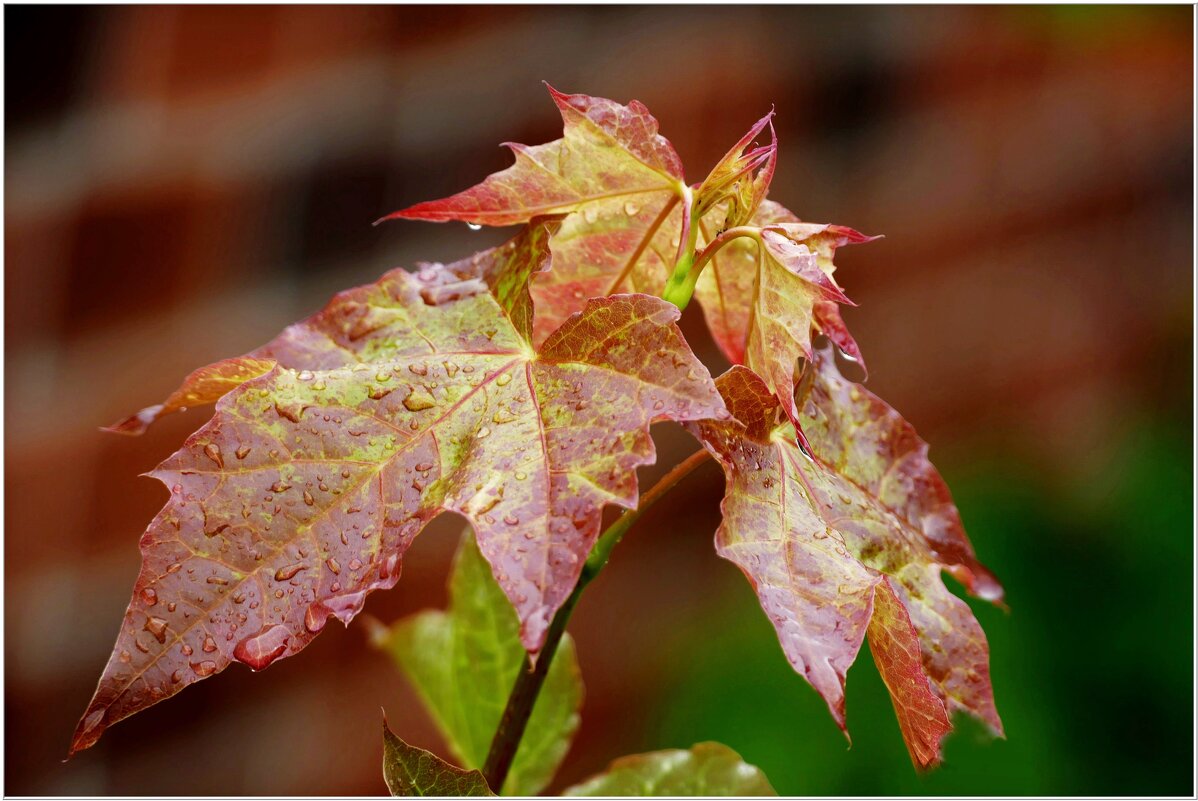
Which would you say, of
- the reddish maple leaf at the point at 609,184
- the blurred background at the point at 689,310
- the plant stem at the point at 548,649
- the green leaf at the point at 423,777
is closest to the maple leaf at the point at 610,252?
the reddish maple leaf at the point at 609,184

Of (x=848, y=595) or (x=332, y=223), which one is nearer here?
(x=848, y=595)

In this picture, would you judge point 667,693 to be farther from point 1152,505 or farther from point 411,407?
point 411,407

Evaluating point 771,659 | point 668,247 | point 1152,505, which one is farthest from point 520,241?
point 1152,505

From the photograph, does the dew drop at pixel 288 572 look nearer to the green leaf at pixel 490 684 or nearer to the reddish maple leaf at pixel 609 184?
the reddish maple leaf at pixel 609 184

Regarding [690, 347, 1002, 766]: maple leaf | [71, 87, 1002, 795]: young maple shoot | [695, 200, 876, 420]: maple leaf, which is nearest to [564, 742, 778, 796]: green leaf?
[71, 87, 1002, 795]: young maple shoot

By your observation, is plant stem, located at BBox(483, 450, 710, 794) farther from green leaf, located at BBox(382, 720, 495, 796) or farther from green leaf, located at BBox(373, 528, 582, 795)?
green leaf, located at BBox(373, 528, 582, 795)

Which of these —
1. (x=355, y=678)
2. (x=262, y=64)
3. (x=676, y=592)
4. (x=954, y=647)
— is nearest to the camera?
(x=954, y=647)

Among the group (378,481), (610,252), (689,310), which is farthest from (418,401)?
(689,310)
